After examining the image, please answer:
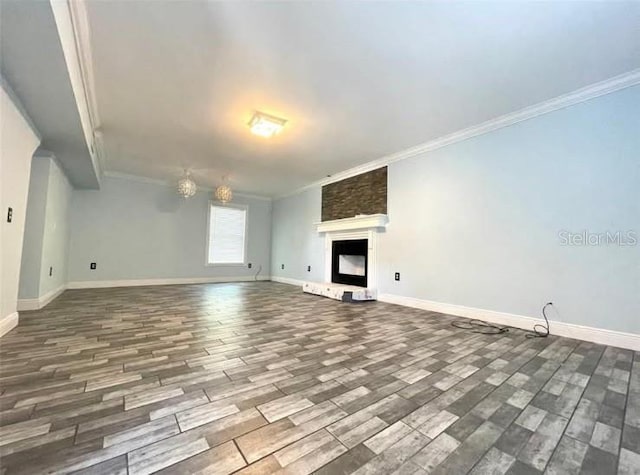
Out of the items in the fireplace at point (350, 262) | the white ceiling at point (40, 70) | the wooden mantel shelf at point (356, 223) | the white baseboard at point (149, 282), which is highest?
the white ceiling at point (40, 70)

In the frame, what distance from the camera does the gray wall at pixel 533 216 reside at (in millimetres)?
2350

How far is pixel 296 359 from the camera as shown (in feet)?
6.24

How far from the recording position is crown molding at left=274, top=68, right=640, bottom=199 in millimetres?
2357

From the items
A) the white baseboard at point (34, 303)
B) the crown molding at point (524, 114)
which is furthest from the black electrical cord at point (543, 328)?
the white baseboard at point (34, 303)

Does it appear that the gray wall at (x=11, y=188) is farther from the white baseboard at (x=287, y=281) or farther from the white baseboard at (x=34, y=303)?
the white baseboard at (x=287, y=281)

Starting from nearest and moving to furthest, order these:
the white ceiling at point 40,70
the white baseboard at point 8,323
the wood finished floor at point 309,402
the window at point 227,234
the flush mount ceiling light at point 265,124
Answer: the wood finished floor at point 309,402
the white ceiling at point 40,70
the white baseboard at point 8,323
the flush mount ceiling light at point 265,124
the window at point 227,234

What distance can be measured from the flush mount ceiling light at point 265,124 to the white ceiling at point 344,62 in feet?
0.37

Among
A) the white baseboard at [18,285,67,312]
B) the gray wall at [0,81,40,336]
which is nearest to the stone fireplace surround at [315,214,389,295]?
the gray wall at [0,81,40,336]

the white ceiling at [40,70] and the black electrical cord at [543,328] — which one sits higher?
the white ceiling at [40,70]

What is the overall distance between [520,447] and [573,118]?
2998mm

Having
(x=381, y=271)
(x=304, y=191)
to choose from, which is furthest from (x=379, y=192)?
(x=304, y=191)

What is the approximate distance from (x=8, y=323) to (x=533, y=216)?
501 cm

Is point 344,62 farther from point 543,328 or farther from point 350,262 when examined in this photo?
point 350,262

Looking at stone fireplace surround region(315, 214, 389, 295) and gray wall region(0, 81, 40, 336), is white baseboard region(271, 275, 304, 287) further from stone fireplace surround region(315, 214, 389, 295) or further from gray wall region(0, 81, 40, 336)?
gray wall region(0, 81, 40, 336)
